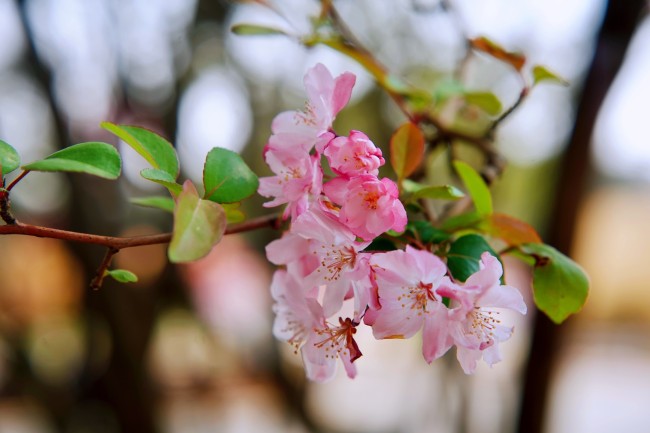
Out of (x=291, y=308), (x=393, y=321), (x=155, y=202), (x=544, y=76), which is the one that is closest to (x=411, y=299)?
(x=393, y=321)

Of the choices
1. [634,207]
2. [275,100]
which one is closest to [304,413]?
[275,100]

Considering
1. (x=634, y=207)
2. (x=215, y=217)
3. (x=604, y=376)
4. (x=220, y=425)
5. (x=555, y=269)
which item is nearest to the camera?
(x=215, y=217)

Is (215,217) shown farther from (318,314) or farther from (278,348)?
(278,348)

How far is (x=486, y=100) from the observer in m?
0.68

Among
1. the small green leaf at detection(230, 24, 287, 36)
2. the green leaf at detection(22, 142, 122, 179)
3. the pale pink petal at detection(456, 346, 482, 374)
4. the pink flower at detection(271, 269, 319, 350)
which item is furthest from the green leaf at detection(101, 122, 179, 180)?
the small green leaf at detection(230, 24, 287, 36)

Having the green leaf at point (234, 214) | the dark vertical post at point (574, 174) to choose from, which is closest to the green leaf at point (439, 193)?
the green leaf at point (234, 214)

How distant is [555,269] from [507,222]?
2.0 inches

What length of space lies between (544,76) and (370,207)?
360 millimetres

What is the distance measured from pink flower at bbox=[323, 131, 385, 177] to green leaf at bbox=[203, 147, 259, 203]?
0.17ft

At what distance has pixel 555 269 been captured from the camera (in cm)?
44

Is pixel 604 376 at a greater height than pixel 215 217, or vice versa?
pixel 215 217

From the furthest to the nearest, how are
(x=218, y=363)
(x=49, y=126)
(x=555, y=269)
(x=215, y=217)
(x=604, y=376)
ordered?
(x=604, y=376), (x=218, y=363), (x=49, y=126), (x=555, y=269), (x=215, y=217)

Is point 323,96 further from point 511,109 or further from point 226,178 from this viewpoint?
point 511,109

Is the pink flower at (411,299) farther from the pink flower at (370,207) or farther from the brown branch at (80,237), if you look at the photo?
the brown branch at (80,237)
